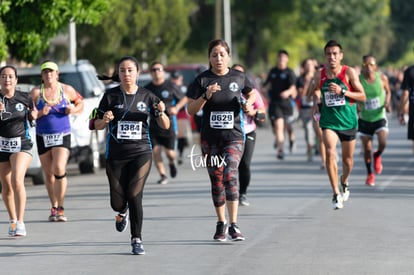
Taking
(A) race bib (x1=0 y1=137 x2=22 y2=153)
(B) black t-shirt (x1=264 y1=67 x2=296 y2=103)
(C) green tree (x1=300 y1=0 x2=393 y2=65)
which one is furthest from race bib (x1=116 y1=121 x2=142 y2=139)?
(C) green tree (x1=300 y1=0 x2=393 y2=65)

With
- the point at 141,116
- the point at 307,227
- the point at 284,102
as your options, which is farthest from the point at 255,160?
the point at 141,116

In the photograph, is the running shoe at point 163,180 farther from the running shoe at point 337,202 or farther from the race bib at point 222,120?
the race bib at point 222,120

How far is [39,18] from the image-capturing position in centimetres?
2148

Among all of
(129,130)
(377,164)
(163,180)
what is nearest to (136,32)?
(163,180)

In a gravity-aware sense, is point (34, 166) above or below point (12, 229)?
above

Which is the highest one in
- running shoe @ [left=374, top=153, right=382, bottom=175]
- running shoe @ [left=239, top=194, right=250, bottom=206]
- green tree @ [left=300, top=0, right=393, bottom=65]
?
green tree @ [left=300, top=0, right=393, bottom=65]

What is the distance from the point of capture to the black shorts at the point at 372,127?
59.5 feet

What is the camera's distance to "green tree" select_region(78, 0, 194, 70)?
3769cm

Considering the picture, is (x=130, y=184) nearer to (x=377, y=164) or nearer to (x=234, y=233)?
(x=234, y=233)

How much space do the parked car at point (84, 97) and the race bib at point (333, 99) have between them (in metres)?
6.50

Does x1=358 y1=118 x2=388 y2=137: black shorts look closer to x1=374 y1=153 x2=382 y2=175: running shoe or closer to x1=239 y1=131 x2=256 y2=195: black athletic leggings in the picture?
x1=374 y1=153 x2=382 y2=175: running shoe

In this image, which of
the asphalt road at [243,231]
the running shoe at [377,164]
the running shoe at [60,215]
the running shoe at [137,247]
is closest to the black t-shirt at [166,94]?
the asphalt road at [243,231]

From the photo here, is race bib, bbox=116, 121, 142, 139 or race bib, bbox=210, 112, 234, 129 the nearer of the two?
race bib, bbox=116, 121, 142, 139

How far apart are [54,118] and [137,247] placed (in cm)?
361
